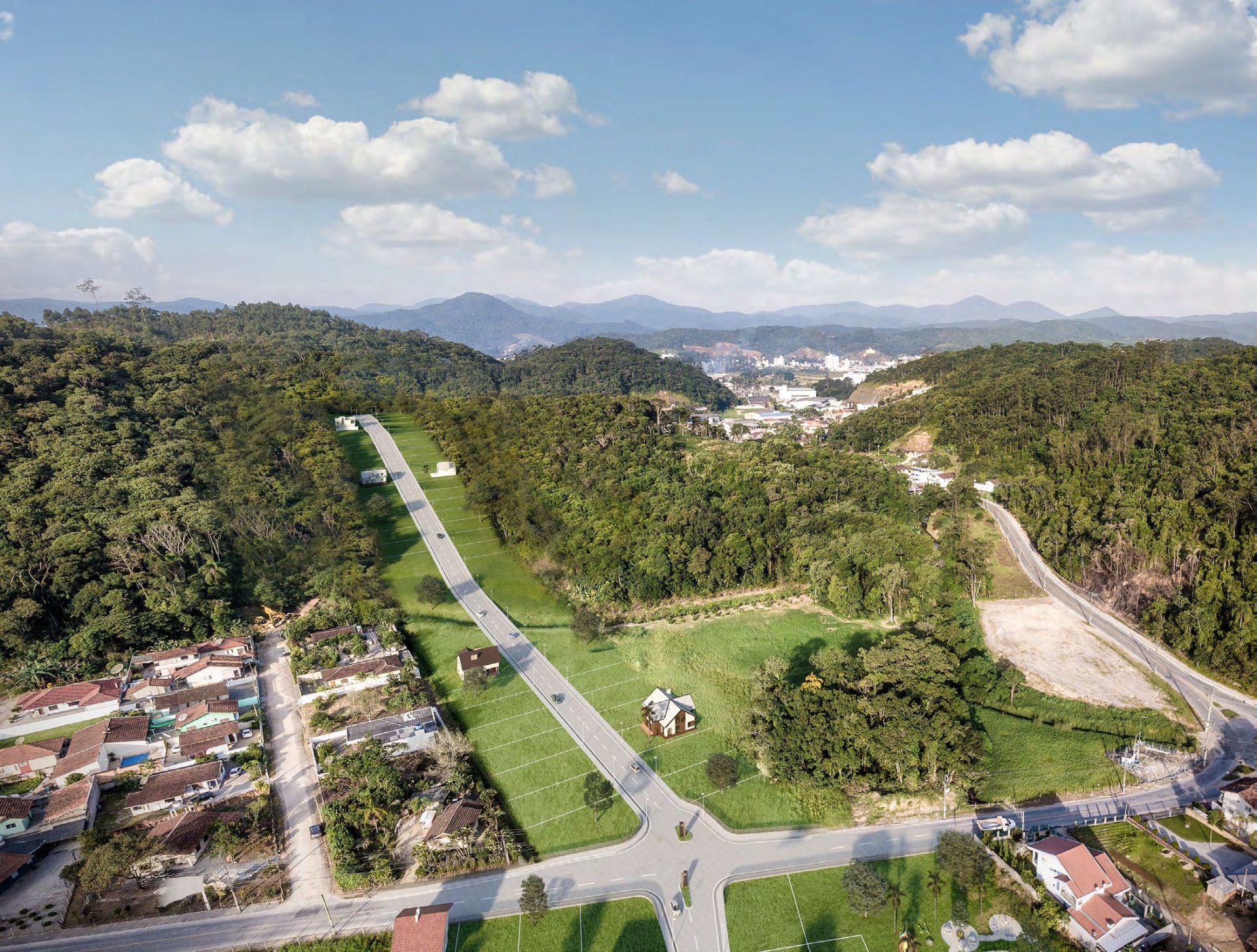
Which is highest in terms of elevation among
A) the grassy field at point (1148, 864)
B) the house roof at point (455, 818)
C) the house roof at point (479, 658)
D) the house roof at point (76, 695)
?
the house roof at point (479, 658)

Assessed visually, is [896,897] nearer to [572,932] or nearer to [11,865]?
[572,932]

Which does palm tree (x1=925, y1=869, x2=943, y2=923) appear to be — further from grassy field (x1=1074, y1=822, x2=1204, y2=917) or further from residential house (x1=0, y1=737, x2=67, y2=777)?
residential house (x1=0, y1=737, x2=67, y2=777)

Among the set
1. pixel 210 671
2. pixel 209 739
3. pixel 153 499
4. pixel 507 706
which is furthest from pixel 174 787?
pixel 153 499

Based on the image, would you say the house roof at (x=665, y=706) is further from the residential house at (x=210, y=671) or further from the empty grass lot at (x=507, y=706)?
the residential house at (x=210, y=671)

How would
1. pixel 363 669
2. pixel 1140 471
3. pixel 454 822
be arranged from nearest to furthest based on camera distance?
pixel 454 822, pixel 363 669, pixel 1140 471

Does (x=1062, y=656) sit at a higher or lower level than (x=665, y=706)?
lower

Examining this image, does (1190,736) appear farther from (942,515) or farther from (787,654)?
(942,515)

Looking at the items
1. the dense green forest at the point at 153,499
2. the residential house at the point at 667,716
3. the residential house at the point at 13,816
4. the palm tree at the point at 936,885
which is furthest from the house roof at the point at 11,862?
the palm tree at the point at 936,885
